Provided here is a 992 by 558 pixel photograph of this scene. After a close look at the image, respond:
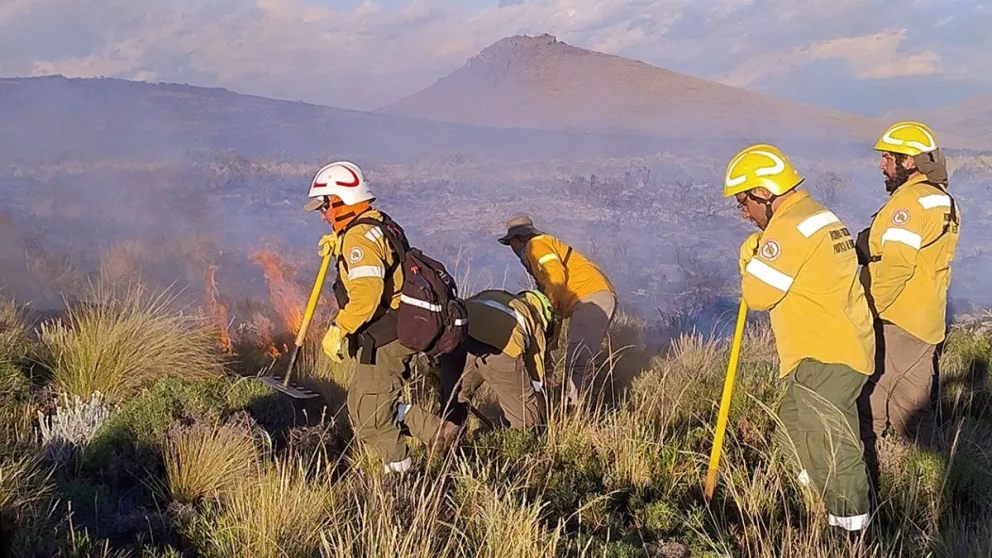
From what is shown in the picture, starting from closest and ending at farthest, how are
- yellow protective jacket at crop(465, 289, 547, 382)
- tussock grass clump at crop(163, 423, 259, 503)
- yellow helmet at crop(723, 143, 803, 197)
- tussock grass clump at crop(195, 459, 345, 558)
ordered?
tussock grass clump at crop(195, 459, 345, 558) < yellow helmet at crop(723, 143, 803, 197) < tussock grass clump at crop(163, 423, 259, 503) < yellow protective jacket at crop(465, 289, 547, 382)

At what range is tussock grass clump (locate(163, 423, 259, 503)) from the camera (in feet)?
14.8

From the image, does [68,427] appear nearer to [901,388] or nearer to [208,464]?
[208,464]

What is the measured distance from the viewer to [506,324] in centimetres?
561

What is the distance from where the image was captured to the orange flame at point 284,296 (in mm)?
7602

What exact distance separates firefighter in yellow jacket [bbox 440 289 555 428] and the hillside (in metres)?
33.3

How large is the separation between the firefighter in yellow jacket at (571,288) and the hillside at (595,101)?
32.3m

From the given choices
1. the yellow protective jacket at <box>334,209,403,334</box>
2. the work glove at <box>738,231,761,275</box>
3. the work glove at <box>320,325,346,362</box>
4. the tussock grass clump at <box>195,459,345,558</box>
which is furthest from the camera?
the work glove at <box>320,325,346,362</box>

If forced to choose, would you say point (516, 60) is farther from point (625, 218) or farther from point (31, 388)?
point (31, 388)

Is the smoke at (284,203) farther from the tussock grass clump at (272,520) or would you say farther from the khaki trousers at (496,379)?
the tussock grass clump at (272,520)

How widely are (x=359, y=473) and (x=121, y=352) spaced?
7.60ft

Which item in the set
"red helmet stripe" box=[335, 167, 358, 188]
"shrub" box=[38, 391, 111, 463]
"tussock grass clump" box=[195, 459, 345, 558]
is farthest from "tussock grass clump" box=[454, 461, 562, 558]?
"shrub" box=[38, 391, 111, 463]

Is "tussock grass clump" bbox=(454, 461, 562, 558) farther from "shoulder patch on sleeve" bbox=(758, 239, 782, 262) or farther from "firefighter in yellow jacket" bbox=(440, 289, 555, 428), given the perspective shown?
"shoulder patch on sleeve" bbox=(758, 239, 782, 262)

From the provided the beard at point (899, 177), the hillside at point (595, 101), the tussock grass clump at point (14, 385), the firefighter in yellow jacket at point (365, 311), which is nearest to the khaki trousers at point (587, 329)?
the firefighter in yellow jacket at point (365, 311)

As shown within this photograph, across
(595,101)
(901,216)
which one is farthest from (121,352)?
(595,101)
